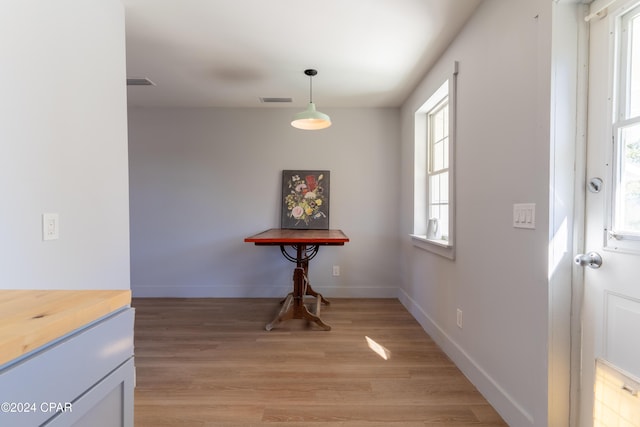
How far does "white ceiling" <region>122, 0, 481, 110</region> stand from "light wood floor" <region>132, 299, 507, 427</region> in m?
2.27

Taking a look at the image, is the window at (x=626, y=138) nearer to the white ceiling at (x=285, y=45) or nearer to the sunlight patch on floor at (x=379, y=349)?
the white ceiling at (x=285, y=45)

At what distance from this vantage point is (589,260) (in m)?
1.16

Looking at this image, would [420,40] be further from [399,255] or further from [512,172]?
[399,255]

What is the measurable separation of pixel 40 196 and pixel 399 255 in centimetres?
323

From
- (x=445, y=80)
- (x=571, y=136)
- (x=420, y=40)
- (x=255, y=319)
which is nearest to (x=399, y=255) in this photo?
(x=255, y=319)

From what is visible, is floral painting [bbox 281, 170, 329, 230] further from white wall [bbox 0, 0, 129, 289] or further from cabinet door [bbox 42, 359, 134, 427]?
cabinet door [bbox 42, 359, 134, 427]

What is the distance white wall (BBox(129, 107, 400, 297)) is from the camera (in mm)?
3574

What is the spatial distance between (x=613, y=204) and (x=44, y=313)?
1719 mm

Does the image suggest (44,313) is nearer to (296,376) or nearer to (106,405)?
(106,405)

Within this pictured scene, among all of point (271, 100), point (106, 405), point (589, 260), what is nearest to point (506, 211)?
point (589, 260)

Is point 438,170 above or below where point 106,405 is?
above

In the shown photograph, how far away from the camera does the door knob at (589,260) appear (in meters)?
1.14

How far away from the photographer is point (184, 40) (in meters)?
2.14

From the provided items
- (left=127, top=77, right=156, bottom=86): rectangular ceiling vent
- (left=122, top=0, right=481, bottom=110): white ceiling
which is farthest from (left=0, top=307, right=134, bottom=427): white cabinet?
(left=127, top=77, right=156, bottom=86): rectangular ceiling vent
